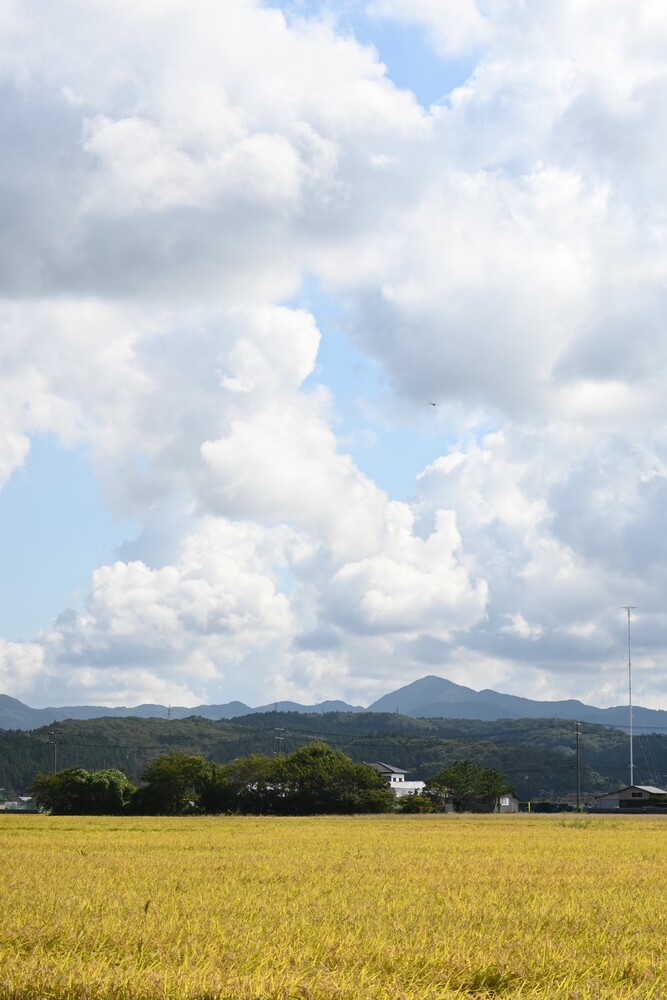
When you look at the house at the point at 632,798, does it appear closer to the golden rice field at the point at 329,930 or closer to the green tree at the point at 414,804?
the green tree at the point at 414,804

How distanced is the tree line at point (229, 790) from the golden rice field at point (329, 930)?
3706 inches

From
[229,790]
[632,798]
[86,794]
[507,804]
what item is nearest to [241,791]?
[229,790]

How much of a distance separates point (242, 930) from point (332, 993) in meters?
5.11

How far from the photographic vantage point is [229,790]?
128 metres

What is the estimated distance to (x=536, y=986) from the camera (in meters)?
13.3

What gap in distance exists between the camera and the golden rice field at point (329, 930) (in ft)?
41.2

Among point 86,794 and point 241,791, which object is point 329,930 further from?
point 241,791

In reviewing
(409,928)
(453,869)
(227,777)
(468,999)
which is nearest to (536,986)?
(468,999)

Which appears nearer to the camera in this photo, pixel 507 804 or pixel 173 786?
pixel 173 786

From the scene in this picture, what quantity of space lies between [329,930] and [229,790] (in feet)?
381

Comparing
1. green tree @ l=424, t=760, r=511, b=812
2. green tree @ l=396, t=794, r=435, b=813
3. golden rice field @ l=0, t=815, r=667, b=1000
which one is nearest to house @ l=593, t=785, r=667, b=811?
green tree @ l=424, t=760, r=511, b=812

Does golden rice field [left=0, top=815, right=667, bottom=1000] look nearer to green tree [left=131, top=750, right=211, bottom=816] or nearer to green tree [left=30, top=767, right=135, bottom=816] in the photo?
green tree [left=131, top=750, right=211, bottom=816]

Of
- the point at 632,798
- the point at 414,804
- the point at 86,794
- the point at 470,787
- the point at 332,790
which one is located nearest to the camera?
the point at 86,794

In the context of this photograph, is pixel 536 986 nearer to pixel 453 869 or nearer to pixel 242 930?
pixel 242 930
